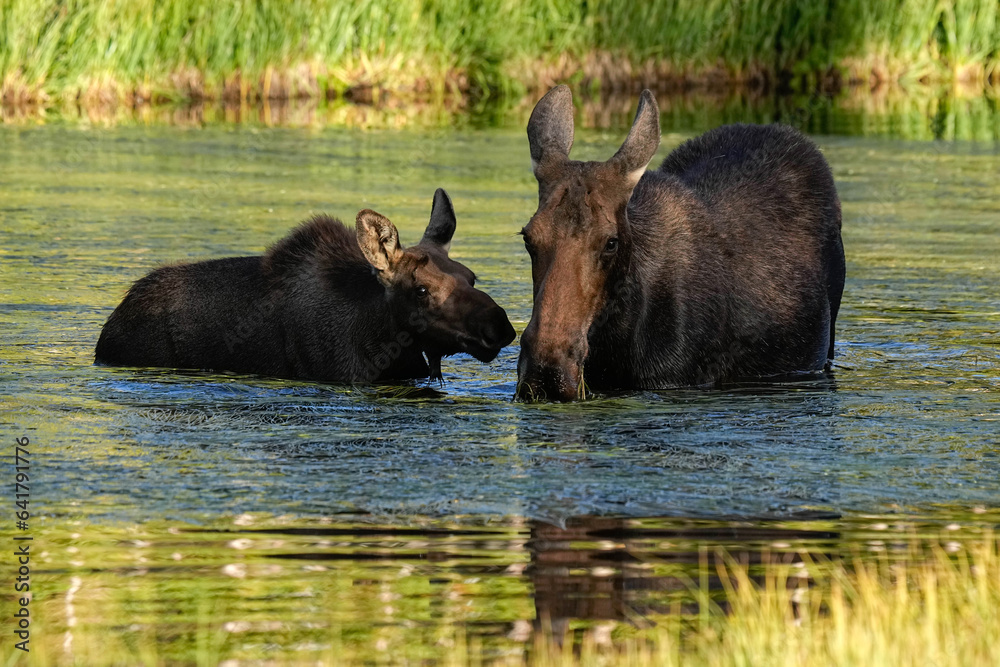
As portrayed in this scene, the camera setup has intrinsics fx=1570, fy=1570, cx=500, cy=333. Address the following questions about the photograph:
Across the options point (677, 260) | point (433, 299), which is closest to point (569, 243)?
point (677, 260)

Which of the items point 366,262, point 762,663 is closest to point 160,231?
point 366,262

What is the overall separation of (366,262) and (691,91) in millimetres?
19319

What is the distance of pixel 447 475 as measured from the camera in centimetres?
654

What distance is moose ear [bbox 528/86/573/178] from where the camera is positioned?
787 centimetres

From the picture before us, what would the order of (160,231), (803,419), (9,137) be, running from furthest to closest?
(9,137)
(160,231)
(803,419)

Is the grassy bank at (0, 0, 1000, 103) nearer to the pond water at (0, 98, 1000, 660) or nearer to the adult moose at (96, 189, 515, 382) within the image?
the pond water at (0, 98, 1000, 660)

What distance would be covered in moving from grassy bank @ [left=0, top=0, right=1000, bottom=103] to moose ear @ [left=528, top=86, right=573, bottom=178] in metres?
16.3

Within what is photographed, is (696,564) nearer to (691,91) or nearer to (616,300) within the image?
(616,300)

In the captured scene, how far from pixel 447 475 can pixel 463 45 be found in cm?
2007

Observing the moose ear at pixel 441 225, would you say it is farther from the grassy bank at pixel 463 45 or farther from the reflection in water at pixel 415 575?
the grassy bank at pixel 463 45

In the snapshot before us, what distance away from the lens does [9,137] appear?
2047 cm

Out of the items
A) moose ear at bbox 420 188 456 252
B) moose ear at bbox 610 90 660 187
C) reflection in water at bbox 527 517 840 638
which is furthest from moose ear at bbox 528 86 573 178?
reflection in water at bbox 527 517 840 638

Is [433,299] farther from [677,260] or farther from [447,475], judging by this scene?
[447,475]

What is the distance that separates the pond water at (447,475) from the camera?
4.96m
